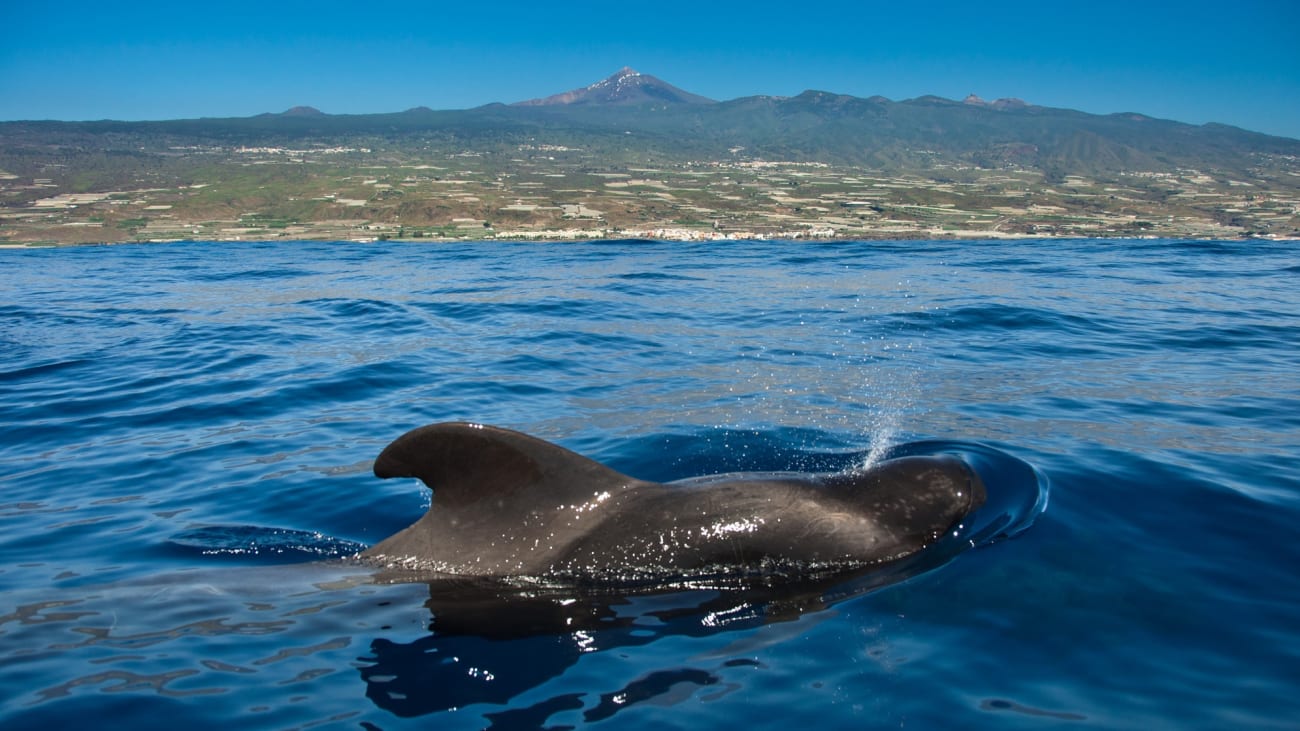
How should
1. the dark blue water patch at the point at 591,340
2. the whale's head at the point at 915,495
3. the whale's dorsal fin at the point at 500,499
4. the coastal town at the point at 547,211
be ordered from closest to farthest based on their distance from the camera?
the whale's dorsal fin at the point at 500,499, the whale's head at the point at 915,495, the dark blue water patch at the point at 591,340, the coastal town at the point at 547,211

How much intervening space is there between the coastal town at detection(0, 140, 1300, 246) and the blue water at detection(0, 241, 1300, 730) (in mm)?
21795

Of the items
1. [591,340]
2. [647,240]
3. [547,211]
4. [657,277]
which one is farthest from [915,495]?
[547,211]

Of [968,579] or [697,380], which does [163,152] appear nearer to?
[697,380]

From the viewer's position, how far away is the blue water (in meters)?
4.44

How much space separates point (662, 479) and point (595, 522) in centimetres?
233

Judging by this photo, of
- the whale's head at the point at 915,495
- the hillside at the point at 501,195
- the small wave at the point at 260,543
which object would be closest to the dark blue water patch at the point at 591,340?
the small wave at the point at 260,543

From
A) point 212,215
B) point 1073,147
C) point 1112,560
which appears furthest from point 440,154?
point 1112,560

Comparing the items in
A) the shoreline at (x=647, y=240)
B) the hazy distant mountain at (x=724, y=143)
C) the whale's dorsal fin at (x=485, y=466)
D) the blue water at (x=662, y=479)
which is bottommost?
the blue water at (x=662, y=479)

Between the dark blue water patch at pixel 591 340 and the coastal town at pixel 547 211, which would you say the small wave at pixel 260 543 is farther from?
the coastal town at pixel 547 211

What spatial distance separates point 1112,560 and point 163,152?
120146 millimetres

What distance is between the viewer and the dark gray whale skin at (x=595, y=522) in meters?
5.79

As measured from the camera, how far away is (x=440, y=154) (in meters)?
129

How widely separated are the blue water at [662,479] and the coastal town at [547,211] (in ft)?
71.5

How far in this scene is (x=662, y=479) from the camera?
8.26m
